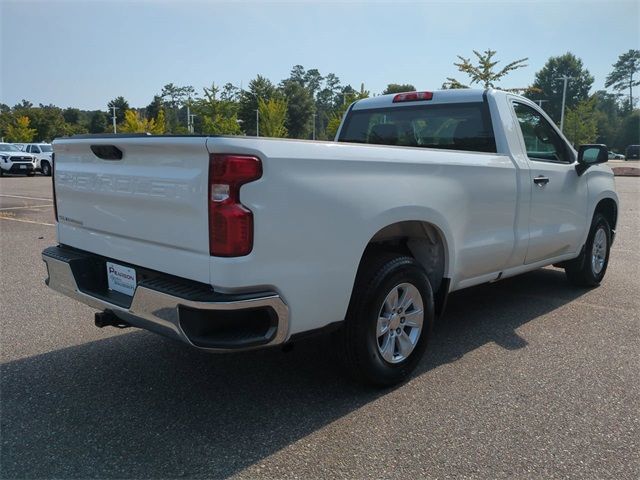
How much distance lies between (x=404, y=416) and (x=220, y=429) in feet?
3.39

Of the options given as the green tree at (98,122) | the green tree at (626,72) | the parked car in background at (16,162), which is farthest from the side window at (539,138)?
the green tree at (626,72)

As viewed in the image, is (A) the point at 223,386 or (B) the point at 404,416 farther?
(A) the point at 223,386

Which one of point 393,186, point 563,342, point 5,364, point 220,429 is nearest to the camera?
point 220,429

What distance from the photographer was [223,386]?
3525 millimetres

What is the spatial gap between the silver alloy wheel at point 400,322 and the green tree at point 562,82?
109602 millimetres

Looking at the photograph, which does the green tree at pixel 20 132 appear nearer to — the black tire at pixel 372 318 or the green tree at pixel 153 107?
the green tree at pixel 153 107

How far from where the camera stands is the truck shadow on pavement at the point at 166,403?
2.69 meters

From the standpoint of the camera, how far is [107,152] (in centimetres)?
318

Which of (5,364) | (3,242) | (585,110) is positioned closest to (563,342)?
(5,364)

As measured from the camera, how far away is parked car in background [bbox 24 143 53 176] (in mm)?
28906

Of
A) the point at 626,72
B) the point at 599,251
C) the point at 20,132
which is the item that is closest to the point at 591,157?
the point at 599,251

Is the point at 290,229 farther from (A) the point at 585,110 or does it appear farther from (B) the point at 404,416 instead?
(A) the point at 585,110

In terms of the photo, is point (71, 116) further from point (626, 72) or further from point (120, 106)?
point (626, 72)

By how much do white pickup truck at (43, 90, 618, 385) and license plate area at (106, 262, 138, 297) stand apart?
0.04ft
